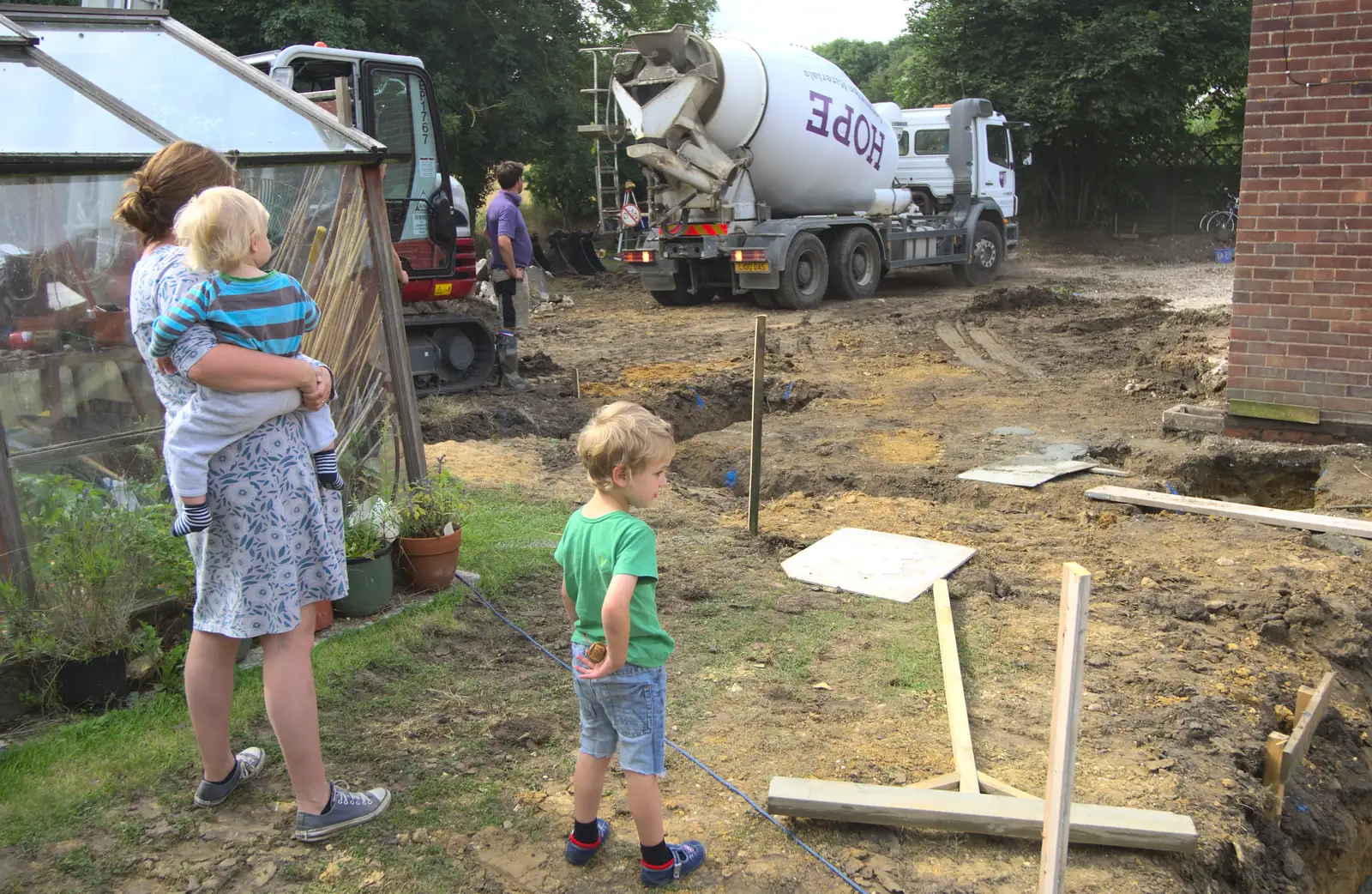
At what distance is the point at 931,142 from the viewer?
798 inches

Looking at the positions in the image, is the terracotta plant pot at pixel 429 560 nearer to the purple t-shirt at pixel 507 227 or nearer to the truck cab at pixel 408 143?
the truck cab at pixel 408 143

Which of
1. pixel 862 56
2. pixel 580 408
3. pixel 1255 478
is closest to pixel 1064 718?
pixel 1255 478

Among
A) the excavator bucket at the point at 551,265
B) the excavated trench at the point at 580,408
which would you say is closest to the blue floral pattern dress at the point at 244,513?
the excavated trench at the point at 580,408

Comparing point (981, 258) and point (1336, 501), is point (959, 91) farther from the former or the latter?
point (1336, 501)

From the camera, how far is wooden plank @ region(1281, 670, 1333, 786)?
384 centimetres

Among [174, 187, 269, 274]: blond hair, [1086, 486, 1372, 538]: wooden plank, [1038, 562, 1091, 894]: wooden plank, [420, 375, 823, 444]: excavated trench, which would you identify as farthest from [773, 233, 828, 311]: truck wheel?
[1038, 562, 1091, 894]: wooden plank

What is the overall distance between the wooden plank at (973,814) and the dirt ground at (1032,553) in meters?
0.06

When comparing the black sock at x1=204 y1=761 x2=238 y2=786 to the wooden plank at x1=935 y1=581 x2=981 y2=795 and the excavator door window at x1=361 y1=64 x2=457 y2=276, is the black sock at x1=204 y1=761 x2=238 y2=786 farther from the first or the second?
the excavator door window at x1=361 y1=64 x2=457 y2=276

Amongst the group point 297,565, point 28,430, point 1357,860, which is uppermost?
point 28,430

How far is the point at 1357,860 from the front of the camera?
4.36m

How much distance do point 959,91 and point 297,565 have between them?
99.2ft

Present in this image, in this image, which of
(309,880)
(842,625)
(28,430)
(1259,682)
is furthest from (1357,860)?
(28,430)

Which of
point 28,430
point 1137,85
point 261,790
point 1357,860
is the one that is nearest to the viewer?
point 261,790

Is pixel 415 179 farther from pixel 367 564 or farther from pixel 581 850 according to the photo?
pixel 581 850
